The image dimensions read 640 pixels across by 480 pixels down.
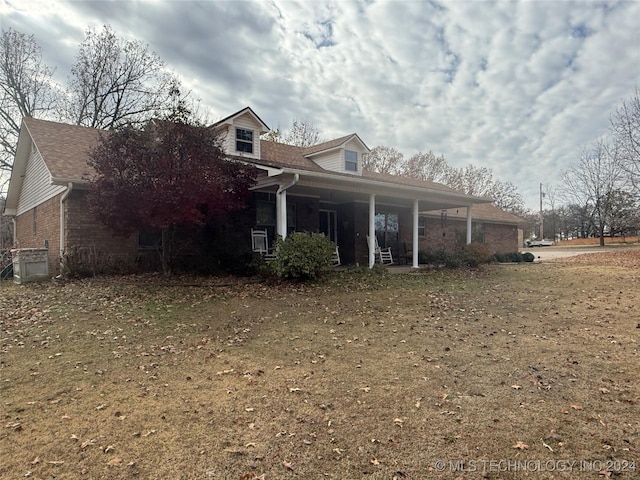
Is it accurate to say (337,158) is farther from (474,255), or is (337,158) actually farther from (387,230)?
(474,255)

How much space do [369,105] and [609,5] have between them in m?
10.3

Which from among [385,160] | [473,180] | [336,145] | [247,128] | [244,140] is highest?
[385,160]

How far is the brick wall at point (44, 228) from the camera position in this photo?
11977 millimetres

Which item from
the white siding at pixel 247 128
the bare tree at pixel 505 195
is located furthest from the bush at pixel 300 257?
the bare tree at pixel 505 195

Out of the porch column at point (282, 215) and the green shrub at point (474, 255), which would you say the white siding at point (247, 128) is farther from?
the green shrub at point (474, 255)

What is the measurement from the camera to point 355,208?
51.9 feet

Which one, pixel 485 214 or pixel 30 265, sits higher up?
pixel 485 214

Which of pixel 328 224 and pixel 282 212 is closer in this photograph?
pixel 282 212

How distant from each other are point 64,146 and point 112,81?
42.2 ft

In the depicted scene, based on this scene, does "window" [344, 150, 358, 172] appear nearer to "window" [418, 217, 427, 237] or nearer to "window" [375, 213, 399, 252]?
"window" [375, 213, 399, 252]

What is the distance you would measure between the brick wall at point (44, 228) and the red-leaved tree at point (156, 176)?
155 inches

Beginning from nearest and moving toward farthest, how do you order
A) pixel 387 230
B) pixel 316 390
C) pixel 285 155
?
1. pixel 316 390
2. pixel 285 155
3. pixel 387 230

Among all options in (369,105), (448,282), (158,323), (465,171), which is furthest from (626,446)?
(465,171)

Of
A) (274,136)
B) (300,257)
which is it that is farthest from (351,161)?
(274,136)
